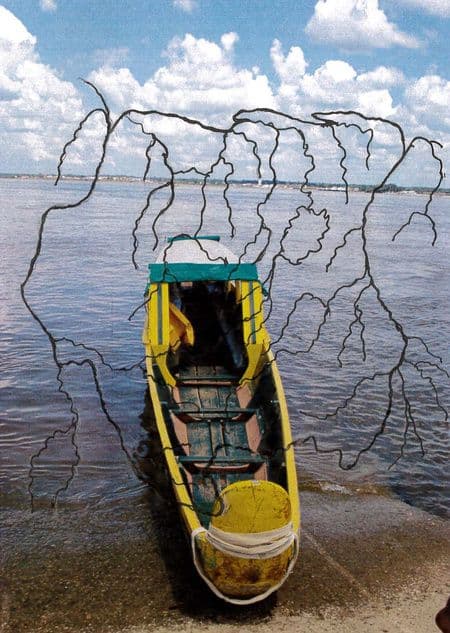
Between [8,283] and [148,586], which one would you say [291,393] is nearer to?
[148,586]

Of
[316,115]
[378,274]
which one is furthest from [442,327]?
[316,115]

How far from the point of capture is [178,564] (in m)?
6.02

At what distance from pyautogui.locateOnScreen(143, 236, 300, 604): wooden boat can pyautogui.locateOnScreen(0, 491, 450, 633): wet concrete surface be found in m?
0.60

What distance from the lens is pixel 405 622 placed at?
5383 mm

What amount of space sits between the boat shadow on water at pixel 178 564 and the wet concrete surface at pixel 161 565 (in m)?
0.01

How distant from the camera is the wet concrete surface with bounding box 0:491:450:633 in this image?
5.35 m

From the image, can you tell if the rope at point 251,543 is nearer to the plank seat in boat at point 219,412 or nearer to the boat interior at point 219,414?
the boat interior at point 219,414

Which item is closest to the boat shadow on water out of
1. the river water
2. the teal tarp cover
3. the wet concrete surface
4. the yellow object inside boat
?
the wet concrete surface

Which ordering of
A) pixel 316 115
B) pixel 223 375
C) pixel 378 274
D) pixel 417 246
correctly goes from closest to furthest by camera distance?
pixel 316 115 → pixel 223 375 → pixel 378 274 → pixel 417 246

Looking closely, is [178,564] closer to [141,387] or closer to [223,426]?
[223,426]

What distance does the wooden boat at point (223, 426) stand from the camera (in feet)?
16.1

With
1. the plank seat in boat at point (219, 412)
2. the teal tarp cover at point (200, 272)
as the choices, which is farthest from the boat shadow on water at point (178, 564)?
the teal tarp cover at point (200, 272)

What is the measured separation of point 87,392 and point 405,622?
6808 millimetres

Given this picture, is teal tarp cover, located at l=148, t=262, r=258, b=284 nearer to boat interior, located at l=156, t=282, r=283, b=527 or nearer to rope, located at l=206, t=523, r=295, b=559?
boat interior, located at l=156, t=282, r=283, b=527
